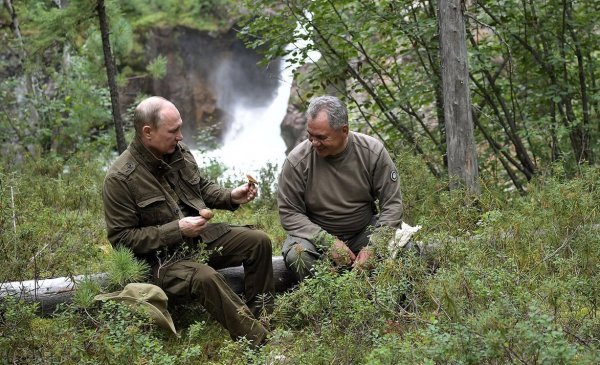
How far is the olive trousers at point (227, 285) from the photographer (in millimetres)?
5043

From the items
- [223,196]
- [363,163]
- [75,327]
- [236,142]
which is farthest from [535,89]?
[236,142]

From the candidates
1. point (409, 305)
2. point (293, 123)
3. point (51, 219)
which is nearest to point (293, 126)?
point (293, 123)

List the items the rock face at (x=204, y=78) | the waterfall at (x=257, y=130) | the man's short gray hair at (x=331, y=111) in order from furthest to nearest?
the rock face at (x=204, y=78) → the waterfall at (x=257, y=130) → the man's short gray hair at (x=331, y=111)

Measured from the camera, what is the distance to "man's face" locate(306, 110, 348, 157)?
5570 millimetres

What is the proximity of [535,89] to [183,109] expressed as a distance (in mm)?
13655

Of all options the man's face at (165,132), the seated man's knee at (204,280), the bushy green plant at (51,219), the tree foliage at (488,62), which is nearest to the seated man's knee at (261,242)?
the seated man's knee at (204,280)

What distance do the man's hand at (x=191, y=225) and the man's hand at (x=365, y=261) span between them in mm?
1059

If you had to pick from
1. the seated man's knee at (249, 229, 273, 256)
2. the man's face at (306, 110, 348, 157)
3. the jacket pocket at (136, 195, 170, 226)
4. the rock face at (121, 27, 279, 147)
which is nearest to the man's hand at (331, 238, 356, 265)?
the seated man's knee at (249, 229, 273, 256)

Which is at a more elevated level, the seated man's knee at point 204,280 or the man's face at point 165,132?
the man's face at point 165,132

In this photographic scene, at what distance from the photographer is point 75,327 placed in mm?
4719

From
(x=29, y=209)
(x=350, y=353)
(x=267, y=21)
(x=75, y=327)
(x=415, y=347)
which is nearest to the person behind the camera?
(x=415, y=347)

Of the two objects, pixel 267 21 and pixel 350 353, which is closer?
pixel 350 353

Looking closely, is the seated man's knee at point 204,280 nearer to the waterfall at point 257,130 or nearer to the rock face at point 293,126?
the rock face at point 293,126

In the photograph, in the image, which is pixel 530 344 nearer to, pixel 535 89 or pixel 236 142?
pixel 535 89
